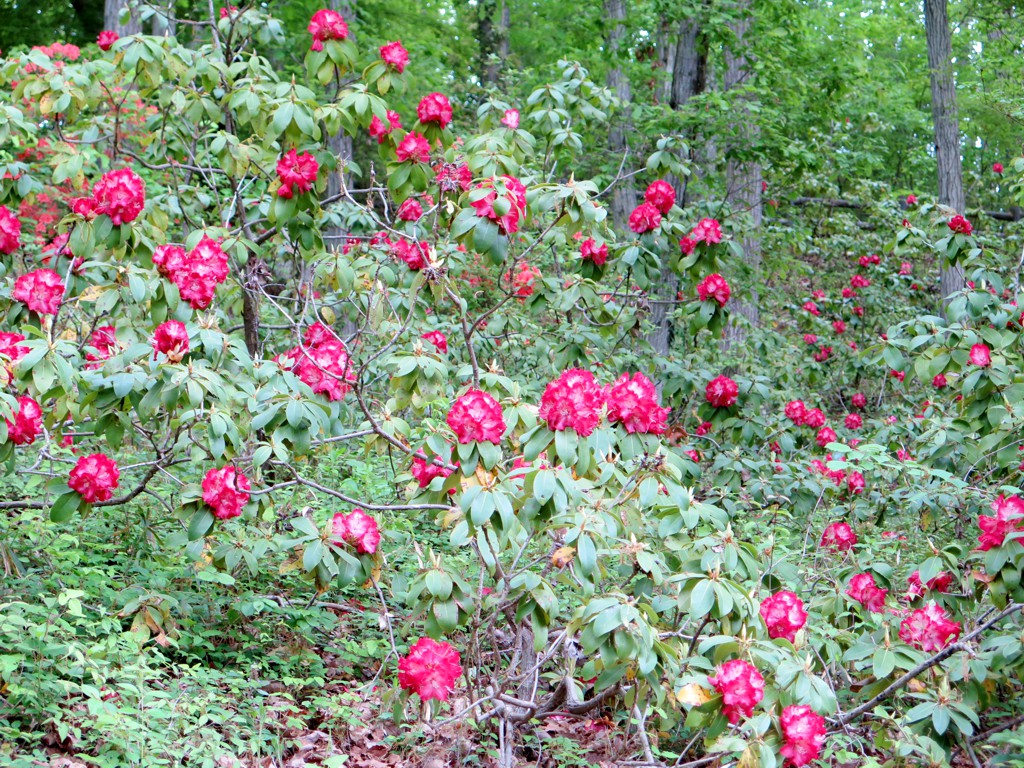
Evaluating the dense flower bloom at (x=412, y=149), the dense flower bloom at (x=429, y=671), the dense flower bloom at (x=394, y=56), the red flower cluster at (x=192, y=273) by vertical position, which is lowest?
the dense flower bloom at (x=429, y=671)

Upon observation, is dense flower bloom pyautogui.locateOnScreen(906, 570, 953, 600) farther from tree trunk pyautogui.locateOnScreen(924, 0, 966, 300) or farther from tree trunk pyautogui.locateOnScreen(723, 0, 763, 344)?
tree trunk pyautogui.locateOnScreen(924, 0, 966, 300)

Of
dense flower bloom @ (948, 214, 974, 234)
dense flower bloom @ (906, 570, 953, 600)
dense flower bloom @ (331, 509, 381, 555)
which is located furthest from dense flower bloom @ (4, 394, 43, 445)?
dense flower bloom @ (948, 214, 974, 234)

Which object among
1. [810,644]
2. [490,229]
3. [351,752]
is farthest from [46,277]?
[810,644]

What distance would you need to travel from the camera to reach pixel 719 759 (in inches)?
118

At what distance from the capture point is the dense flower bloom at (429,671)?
9.48 ft

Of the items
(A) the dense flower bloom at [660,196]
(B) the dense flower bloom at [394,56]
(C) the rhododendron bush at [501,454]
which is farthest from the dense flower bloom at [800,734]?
(B) the dense flower bloom at [394,56]

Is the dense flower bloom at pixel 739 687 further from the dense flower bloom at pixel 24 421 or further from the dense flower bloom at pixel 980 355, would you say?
the dense flower bloom at pixel 24 421

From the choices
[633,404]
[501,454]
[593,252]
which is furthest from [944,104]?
[501,454]

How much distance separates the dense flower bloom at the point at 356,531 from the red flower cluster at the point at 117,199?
1.40 metres

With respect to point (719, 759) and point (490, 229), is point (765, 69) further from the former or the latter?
point (719, 759)

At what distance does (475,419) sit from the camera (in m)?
2.75

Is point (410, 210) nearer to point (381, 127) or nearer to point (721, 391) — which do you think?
point (381, 127)

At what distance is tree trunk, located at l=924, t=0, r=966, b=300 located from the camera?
369 inches

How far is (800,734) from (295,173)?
294 centimetres
